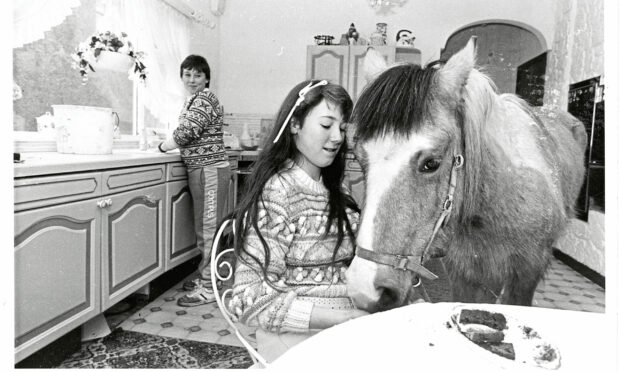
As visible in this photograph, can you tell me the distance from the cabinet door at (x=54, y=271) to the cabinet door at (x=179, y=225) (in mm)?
428

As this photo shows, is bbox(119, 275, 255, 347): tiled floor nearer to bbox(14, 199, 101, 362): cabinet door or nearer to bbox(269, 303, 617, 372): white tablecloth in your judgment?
bbox(14, 199, 101, 362): cabinet door

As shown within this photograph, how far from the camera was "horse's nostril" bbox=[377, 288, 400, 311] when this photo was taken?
53cm

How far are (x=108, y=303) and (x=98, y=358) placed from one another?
19 cm

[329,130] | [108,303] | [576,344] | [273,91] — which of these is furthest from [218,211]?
[576,344]

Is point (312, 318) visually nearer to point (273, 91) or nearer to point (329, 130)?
point (329, 130)

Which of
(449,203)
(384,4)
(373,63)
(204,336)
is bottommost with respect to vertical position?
(204,336)

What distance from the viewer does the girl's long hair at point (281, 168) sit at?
556mm

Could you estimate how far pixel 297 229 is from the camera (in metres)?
0.61

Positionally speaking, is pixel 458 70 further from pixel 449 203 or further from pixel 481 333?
pixel 481 333

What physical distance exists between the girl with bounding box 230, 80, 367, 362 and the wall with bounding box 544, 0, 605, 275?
1.24 feet

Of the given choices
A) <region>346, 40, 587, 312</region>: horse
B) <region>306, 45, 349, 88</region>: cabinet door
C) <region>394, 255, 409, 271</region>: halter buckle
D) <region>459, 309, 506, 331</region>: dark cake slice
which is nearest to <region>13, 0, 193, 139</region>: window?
<region>306, 45, 349, 88</region>: cabinet door

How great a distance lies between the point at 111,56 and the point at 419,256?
864 mm

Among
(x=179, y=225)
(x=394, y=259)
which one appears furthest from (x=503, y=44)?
(x=179, y=225)

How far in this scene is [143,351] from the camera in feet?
3.51
